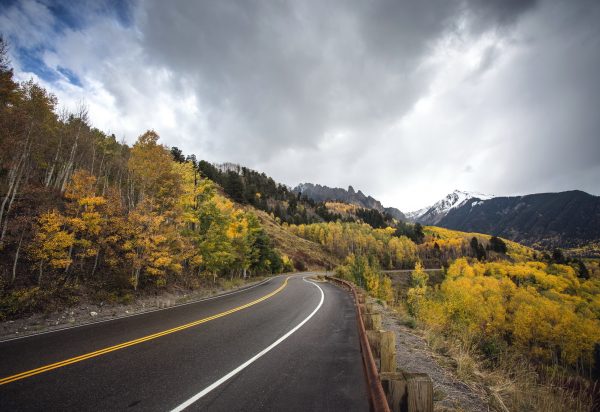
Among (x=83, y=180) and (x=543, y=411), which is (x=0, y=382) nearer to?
(x=543, y=411)

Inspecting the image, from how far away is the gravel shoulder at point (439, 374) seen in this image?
429 centimetres

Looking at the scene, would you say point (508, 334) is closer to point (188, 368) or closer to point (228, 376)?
point (228, 376)

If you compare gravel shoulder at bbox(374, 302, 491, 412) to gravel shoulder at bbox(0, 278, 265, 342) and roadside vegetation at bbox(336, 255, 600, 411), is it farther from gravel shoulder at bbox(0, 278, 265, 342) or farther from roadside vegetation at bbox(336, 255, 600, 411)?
gravel shoulder at bbox(0, 278, 265, 342)

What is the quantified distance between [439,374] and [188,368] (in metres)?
5.35

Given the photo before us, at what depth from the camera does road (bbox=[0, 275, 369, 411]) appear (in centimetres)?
457

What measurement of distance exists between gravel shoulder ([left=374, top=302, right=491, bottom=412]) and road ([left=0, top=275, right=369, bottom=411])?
116cm

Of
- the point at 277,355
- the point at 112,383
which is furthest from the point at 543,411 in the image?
the point at 112,383

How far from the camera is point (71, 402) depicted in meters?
4.58

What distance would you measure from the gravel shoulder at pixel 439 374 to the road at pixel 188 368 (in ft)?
3.82

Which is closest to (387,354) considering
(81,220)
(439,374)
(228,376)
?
(439,374)

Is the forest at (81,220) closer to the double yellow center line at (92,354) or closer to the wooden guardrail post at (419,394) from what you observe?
the double yellow center line at (92,354)

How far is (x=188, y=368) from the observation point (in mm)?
5938

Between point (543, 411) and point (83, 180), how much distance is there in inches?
848

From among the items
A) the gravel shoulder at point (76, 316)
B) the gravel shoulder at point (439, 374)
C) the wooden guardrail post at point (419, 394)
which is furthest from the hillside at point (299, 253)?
the wooden guardrail post at point (419, 394)
